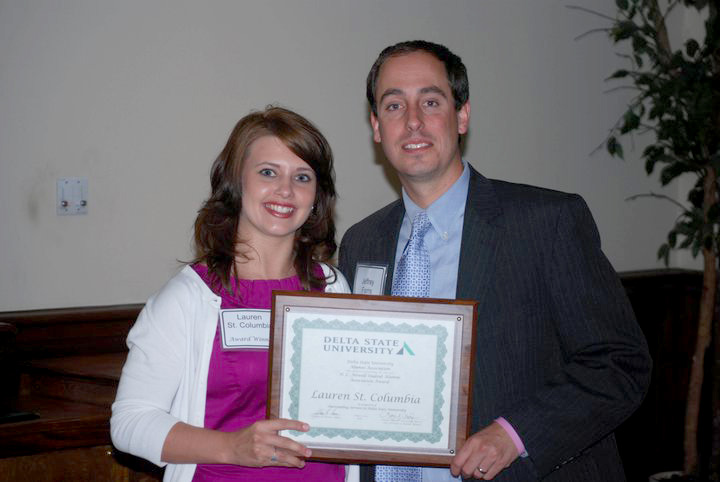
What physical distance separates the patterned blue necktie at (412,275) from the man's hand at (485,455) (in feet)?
0.83

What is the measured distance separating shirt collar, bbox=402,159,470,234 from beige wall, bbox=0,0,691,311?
5.85ft

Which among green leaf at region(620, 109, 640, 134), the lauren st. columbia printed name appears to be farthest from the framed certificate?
green leaf at region(620, 109, 640, 134)

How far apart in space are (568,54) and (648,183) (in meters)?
1.11

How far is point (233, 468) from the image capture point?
6.39 ft

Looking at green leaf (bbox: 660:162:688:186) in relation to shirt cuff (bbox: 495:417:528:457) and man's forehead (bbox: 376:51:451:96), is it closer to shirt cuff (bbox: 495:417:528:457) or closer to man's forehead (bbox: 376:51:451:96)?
man's forehead (bbox: 376:51:451:96)

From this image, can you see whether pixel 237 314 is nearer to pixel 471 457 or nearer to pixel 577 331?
pixel 471 457

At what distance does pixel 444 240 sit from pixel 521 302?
0.92 feet

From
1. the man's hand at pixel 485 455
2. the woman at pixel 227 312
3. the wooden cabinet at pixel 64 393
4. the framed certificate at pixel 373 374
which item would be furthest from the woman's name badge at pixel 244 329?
the wooden cabinet at pixel 64 393

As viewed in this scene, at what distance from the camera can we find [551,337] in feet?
6.56

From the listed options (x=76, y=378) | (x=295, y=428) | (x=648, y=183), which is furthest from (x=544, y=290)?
(x=648, y=183)

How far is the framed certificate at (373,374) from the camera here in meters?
1.82

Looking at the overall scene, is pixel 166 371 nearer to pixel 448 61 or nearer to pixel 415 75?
pixel 415 75

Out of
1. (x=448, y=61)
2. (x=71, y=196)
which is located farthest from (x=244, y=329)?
(x=71, y=196)

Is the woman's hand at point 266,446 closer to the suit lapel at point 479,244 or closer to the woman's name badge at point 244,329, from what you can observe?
the woman's name badge at point 244,329
